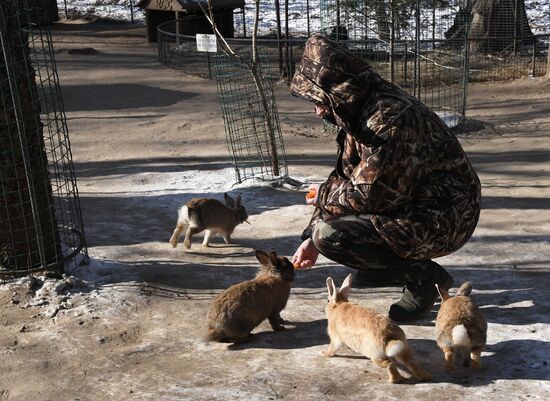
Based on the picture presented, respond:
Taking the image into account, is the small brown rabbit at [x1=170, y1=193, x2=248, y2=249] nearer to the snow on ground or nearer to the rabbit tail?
the rabbit tail

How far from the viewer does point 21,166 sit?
5.68m

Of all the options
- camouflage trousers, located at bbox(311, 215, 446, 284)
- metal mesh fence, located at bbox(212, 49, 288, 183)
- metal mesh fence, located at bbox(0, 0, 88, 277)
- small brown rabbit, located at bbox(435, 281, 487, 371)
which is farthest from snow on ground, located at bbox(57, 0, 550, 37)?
small brown rabbit, located at bbox(435, 281, 487, 371)

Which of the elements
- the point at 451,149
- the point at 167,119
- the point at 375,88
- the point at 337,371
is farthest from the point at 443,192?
the point at 167,119

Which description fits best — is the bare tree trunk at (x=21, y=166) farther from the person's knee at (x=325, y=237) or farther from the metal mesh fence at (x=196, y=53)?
the metal mesh fence at (x=196, y=53)

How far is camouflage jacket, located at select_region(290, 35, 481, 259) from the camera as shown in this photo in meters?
4.52

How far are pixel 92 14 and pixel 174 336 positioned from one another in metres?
24.8

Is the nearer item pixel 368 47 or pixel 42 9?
pixel 42 9

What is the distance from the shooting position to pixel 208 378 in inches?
174

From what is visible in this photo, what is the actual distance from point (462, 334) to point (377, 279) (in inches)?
37.2

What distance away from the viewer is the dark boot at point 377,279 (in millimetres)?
5000

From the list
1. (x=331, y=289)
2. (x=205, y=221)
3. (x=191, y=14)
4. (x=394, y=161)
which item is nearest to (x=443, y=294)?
(x=331, y=289)

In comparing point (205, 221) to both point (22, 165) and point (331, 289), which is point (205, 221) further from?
point (331, 289)

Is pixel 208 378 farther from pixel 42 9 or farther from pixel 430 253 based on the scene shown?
pixel 42 9

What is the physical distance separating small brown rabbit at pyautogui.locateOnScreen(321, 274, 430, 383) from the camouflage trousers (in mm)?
433
